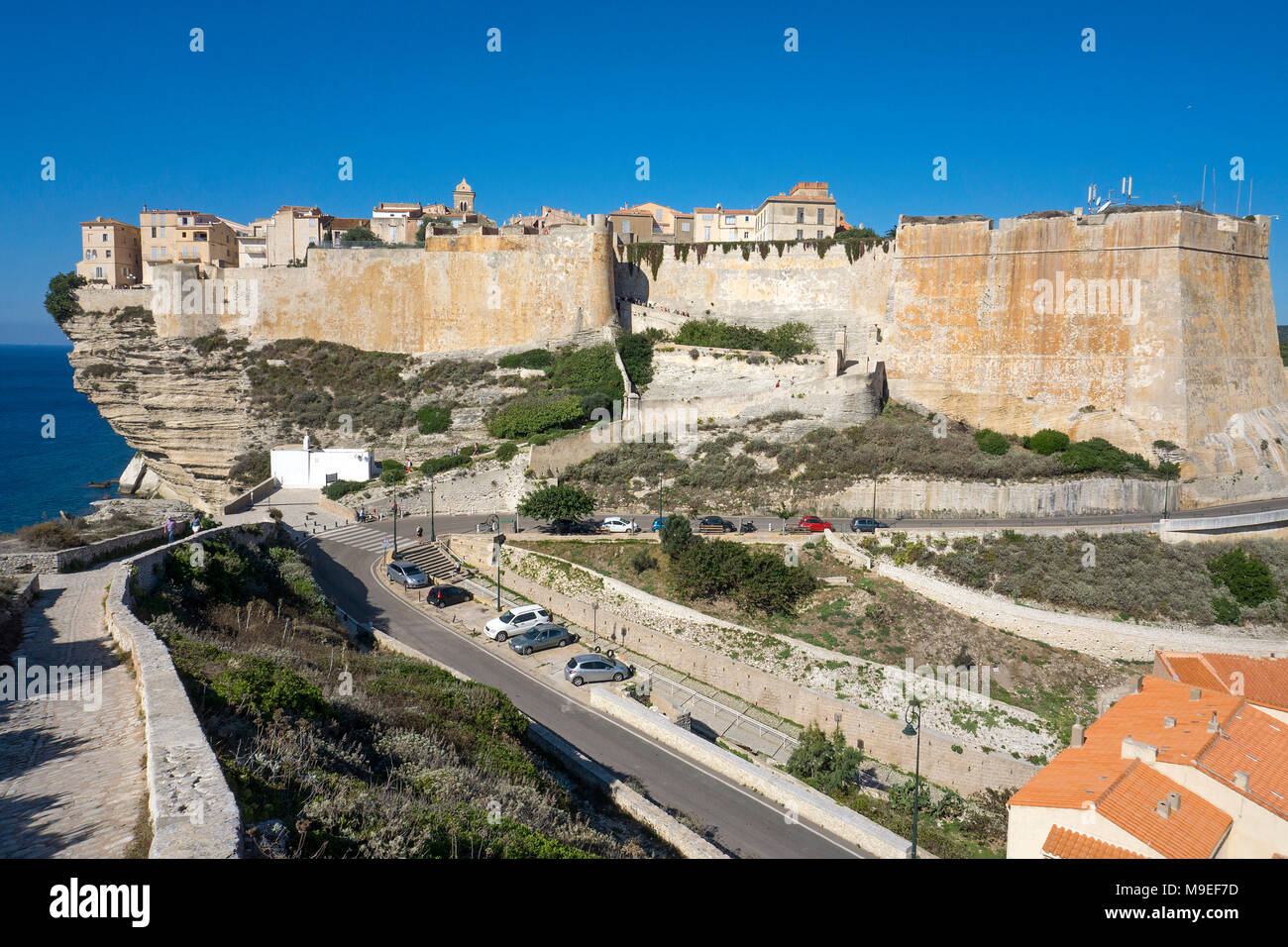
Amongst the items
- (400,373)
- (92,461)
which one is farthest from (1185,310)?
(92,461)

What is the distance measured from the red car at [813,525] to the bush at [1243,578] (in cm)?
984

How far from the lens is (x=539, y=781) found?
950 centimetres

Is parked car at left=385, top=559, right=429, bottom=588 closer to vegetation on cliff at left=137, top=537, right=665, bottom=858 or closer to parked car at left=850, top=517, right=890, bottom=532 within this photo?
vegetation on cliff at left=137, top=537, right=665, bottom=858

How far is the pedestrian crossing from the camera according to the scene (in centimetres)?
2267

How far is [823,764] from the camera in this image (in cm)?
1398

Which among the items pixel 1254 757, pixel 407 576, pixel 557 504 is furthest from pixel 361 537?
pixel 1254 757

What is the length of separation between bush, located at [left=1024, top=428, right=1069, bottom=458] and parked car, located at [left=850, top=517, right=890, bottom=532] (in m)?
8.14

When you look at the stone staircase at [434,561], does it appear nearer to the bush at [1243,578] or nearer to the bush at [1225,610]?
the bush at [1225,610]

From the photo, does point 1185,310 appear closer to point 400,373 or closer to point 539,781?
point 539,781

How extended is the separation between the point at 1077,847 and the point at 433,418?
1058 inches

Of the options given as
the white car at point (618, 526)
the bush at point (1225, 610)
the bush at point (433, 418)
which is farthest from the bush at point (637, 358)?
the bush at point (1225, 610)

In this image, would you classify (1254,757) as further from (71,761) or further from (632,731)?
(71,761)

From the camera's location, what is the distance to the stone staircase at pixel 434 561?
21.3 m

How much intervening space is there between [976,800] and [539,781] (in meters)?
9.42
